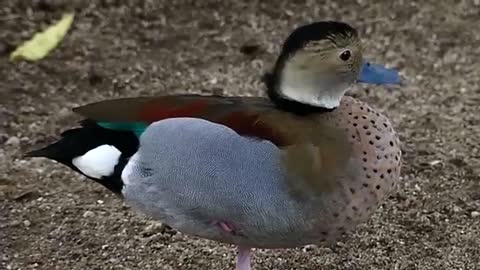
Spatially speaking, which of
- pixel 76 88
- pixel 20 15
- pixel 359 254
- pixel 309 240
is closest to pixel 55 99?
pixel 76 88

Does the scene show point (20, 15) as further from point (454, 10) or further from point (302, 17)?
point (454, 10)

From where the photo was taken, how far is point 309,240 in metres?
2.30

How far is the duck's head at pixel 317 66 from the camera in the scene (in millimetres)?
2262

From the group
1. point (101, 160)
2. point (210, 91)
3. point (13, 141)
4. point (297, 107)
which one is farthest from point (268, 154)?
point (210, 91)

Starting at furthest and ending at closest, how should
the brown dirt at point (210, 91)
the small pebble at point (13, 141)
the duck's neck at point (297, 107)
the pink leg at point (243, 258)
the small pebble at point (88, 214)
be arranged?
the small pebble at point (13, 141) → the small pebble at point (88, 214) → the brown dirt at point (210, 91) → the pink leg at point (243, 258) → the duck's neck at point (297, 107)

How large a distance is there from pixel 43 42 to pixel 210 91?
2.63ft

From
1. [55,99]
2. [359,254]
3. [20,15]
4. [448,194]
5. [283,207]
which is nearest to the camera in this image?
[283,207]

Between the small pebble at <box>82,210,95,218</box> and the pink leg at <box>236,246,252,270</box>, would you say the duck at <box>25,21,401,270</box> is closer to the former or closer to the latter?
the pink leg at <box>236,246,252,270</box>

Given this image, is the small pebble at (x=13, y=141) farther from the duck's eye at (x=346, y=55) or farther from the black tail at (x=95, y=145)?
the duck's eye at (x=346, y=55)

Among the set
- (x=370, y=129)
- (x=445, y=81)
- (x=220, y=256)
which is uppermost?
(x=370, y=129)

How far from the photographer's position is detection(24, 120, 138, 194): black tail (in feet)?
7.70

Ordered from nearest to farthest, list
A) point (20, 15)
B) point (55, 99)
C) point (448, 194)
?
point (448, 194) → point (55, 99) → point (20, 15)

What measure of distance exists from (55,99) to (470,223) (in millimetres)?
1617

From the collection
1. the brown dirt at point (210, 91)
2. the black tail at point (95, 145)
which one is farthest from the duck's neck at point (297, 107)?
the brown dirt at point (210, 91)
